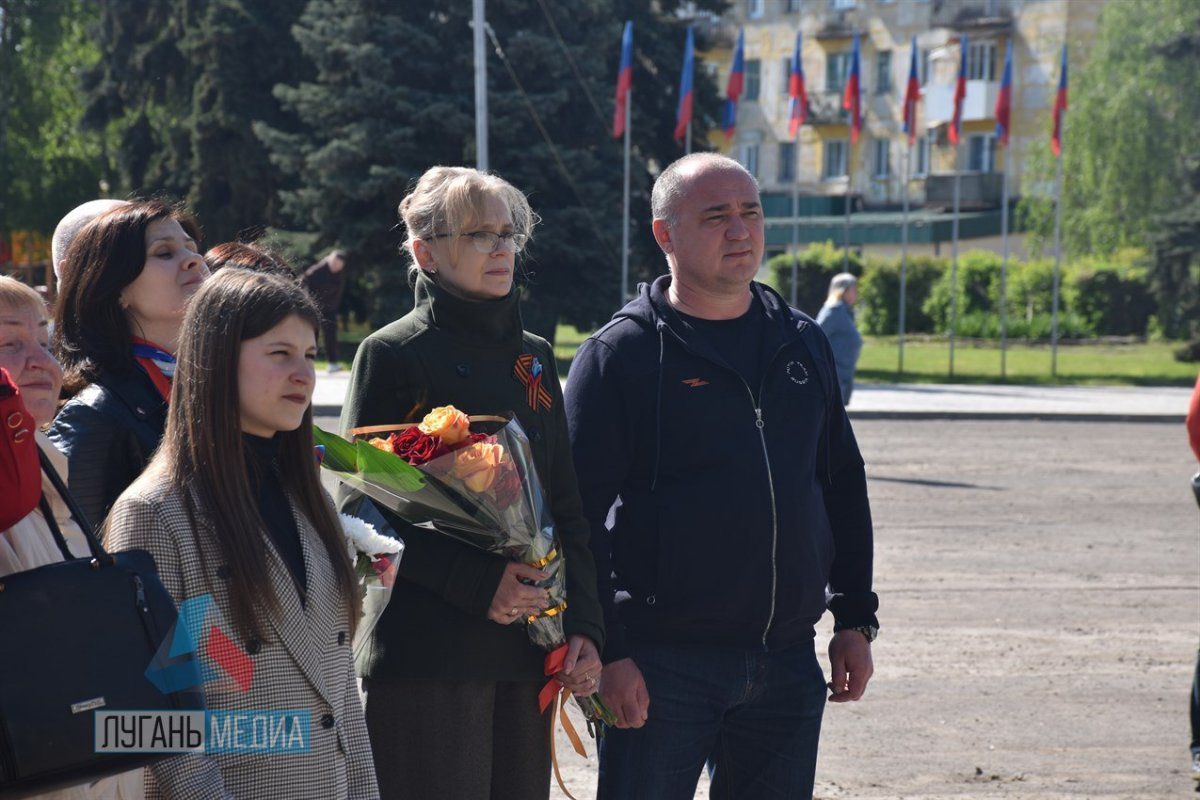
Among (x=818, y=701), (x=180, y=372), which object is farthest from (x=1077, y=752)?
(x=180, y=372)

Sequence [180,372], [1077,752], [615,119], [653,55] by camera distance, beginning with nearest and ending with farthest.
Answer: [180,372]
[1077,752]
[615,119]
[653,55]

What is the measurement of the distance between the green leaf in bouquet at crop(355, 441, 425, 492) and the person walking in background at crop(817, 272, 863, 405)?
432 inches

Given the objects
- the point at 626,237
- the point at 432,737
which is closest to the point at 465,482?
the point at 432,737

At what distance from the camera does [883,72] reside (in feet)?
201

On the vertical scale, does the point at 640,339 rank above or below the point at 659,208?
below

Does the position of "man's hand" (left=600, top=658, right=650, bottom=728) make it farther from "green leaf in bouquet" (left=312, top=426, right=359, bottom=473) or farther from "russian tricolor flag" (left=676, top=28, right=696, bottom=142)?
"russian tricolor flag" (left=676, top=28, right=696, bottom=142)

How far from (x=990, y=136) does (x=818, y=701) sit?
5931 cm

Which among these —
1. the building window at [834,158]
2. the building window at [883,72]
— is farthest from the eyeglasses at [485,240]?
the building window at [834,158]

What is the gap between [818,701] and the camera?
12.1ft

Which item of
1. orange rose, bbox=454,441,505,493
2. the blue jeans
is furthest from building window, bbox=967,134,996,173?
orange rose, bbox=454,441,505,493

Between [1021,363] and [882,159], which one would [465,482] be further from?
[882,159]

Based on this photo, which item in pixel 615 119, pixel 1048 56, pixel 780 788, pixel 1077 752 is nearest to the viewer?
pixel 780 788

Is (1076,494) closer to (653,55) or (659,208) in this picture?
(659,208)

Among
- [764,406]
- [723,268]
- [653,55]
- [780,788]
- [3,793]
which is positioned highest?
[653,55]
